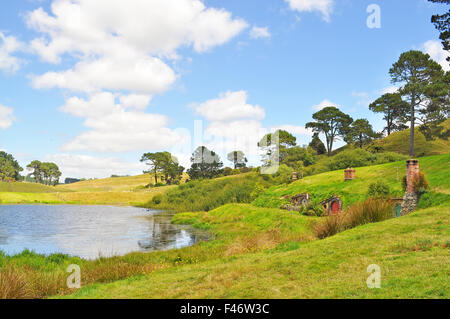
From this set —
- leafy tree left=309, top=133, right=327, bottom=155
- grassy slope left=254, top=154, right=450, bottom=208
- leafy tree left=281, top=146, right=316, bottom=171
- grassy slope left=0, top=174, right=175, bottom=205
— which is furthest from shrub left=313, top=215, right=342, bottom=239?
leafy tree left=309, top=133, right=327, bottom=155

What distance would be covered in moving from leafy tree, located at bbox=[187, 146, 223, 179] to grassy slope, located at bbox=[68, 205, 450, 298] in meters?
116

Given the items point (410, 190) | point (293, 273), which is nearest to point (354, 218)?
point (293, 273)

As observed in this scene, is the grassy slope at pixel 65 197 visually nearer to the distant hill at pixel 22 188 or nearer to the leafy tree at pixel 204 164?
the distant hill at pixel 22 188

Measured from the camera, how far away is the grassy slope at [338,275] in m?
7.32

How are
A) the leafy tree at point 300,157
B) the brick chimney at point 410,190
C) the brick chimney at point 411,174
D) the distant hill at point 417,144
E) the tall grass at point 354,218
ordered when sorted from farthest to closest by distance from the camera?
the leafy tree at point 300,157 → the distant hill at point 417,144 → the brick chimney at point 411,174 → the brick chimney at point 410,190 → the tall grass at point 354,218

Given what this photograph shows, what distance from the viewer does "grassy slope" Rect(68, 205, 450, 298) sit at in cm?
732

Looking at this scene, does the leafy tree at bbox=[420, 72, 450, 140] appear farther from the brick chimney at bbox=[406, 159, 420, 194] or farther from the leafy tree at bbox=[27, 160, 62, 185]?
the leafy tree at bbox=[27, 160, 62, 185]

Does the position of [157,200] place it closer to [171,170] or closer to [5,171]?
[171,170]

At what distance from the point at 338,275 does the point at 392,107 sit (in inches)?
2817

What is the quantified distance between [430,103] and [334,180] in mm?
30663

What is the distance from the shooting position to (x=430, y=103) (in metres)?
57.4

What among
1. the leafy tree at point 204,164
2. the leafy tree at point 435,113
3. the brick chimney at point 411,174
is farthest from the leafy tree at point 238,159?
the brick chimney at point 411,174

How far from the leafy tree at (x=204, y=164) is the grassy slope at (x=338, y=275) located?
11588 cm

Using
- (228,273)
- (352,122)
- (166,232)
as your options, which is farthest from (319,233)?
(352,122)
